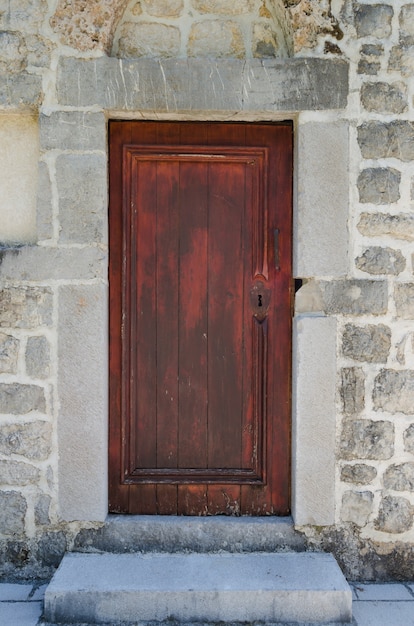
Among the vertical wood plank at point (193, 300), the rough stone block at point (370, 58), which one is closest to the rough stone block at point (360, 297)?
the vertical wood plank at point (193, 300)

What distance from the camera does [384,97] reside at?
2908mm

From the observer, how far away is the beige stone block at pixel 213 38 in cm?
299

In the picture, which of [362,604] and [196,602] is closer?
[196,602]

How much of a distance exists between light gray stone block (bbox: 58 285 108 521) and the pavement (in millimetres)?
406

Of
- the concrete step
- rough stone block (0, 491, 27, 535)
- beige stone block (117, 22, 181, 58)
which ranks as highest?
beige stone block (117, 22, 181, 58)

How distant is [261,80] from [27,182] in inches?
53.4

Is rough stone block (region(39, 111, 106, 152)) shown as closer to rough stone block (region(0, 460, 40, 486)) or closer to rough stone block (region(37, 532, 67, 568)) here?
rough stone block (region(0, 460, 40, 486))

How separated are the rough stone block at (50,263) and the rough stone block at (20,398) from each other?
0.57 metres

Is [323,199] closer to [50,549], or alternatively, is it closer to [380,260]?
[380,260]

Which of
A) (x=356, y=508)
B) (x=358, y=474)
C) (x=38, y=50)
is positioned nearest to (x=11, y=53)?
(x=38, y=50)

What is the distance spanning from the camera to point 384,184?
291 cm

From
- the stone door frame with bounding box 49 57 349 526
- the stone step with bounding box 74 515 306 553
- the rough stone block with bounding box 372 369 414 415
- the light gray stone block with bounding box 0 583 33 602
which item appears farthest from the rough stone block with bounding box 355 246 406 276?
the light gray stone block with bounding box 0 583 33 602

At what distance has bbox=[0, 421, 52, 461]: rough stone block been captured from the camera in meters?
2.91

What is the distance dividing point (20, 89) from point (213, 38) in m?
1.06
